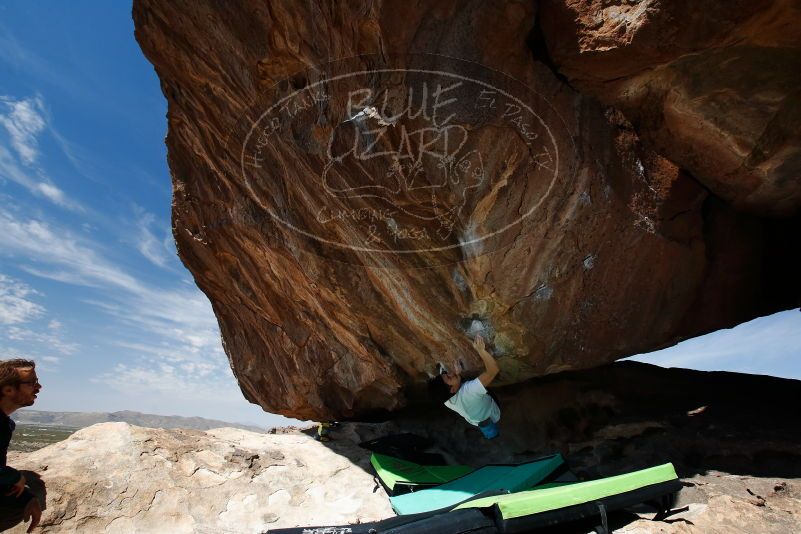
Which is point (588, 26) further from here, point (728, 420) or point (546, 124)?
point (728, 420)

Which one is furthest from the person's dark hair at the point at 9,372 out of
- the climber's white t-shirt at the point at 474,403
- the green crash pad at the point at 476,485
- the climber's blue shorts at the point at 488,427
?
the climber's blue shorts at the point at 488,427

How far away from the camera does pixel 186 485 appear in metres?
4.87

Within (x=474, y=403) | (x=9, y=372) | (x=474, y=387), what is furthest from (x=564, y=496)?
(x=9, y=372)

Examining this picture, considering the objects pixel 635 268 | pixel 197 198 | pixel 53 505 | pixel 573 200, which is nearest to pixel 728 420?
pixel 635 268

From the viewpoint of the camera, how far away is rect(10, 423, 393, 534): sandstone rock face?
427 cm

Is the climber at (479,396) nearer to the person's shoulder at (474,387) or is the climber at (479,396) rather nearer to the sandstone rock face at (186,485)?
the person's shoulder at (474,387)

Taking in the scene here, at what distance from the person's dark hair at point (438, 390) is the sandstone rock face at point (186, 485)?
6.73 ft

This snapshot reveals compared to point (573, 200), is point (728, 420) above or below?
below

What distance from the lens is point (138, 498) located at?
449cm

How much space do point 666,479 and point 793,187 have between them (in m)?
3.55

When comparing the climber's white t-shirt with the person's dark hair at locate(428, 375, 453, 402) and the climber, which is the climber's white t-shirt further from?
the person's dark hair at locate(428, 375, 453, 402)

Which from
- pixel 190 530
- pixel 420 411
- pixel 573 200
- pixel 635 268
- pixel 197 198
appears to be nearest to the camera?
pixel 190 530

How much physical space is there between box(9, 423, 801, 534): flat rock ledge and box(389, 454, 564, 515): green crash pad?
0.31m

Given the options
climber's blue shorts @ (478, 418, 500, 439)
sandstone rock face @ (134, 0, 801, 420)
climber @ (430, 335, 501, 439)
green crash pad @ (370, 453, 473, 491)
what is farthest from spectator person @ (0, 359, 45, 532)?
climber's blue shorts @ (478, 418, 500, 439)
